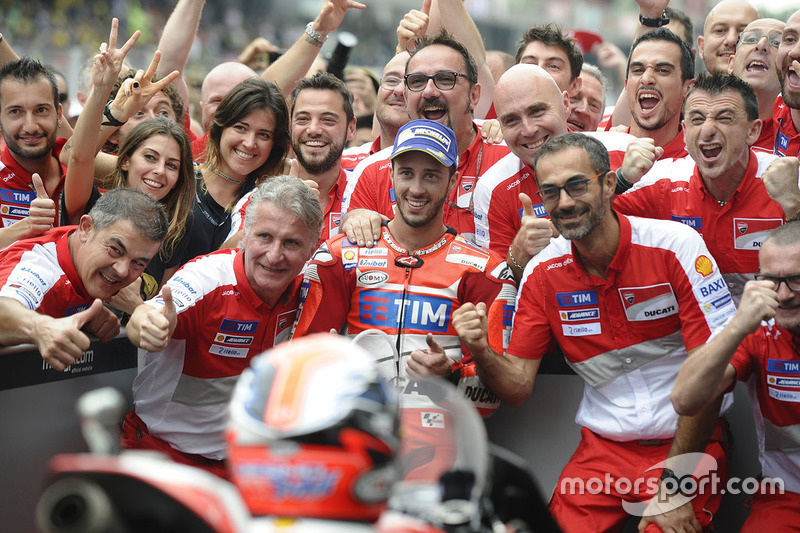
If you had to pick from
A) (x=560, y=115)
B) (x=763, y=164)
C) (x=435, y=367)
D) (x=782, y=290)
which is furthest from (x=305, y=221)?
(x=763, y=164)

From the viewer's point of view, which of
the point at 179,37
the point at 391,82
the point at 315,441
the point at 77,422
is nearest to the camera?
the point at 315,441

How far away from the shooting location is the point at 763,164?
14.7 feet

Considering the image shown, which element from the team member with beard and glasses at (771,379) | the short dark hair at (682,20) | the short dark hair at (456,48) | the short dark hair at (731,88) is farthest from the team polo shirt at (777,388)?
the short dark hair at (682,20)

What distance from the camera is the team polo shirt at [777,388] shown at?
3734mm

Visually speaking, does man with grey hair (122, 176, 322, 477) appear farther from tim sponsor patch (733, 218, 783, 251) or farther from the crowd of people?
tim sponsor patch (733, 218, 783, 251)

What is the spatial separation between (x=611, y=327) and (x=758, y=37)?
9.01 feet

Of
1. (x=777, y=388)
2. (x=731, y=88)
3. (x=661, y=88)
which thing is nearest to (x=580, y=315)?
(x=777, y=388)

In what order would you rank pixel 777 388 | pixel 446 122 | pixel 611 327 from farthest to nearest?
Result: pixel 446 122
pixel 611 327
pixel 777 388

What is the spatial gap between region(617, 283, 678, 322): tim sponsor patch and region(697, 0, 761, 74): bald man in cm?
300

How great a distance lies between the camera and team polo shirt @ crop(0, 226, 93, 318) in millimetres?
3889

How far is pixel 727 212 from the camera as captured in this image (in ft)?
14.4

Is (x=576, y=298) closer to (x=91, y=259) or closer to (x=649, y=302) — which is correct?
(x=649, y=302)

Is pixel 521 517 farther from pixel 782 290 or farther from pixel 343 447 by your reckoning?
pixel 782 290

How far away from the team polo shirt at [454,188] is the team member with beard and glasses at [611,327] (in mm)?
1032
